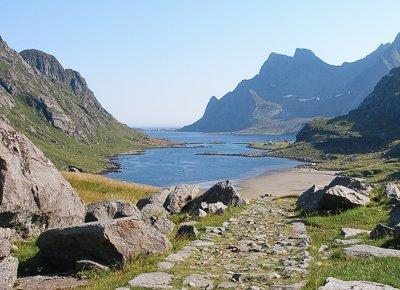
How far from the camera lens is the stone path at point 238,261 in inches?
489

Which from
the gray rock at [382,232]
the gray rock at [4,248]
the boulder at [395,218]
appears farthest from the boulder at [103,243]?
the boulder at [395,218]

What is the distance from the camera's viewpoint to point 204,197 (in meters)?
35.6

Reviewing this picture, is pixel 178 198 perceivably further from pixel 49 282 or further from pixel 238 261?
pixel 49 282

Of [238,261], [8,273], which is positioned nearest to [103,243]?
[8,273]

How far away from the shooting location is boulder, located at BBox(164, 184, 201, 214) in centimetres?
3301

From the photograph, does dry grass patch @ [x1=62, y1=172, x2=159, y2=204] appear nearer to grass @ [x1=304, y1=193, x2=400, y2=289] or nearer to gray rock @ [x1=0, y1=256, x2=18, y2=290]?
grass @ [x1=304, y1=193, x2=400, y2=289]

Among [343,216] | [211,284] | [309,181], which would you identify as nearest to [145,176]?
[309,181]

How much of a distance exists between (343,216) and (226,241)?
927 centimetres

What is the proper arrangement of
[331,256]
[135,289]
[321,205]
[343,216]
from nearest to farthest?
[135,289] < [331,256] < [343,216] < [321,205]

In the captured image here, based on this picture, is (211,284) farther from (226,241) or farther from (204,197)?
(204,197)

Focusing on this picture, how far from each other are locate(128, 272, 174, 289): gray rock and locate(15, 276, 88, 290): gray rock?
6.40ft

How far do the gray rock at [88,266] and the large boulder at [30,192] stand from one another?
5.23m

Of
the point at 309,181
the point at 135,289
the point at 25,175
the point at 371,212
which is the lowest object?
the point at 309,181

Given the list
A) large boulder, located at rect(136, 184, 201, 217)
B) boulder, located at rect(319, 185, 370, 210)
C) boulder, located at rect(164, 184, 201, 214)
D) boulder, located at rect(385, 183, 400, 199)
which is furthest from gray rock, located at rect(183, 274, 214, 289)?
boulder, located at rect(385, 183, 400, 199)
